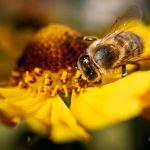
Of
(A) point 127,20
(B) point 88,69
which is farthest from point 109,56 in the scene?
(A) point 127,20

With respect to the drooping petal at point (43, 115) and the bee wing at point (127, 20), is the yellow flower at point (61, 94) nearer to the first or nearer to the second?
the drooping petal at point (43, 115)

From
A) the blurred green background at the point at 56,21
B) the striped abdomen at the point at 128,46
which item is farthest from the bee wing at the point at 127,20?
the blurred green background at the point at 56,21

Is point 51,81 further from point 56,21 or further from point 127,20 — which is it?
point 56,21

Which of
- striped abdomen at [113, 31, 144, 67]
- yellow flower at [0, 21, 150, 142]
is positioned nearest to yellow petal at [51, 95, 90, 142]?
yellow flower at [0, 21, 150, 142]

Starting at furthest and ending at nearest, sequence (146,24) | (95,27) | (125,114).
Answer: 1. (95,27)
2. (146,24)
3. (125,114)

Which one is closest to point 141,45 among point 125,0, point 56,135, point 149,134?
point 149,134

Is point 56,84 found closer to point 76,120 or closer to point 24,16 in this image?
point 76,120
